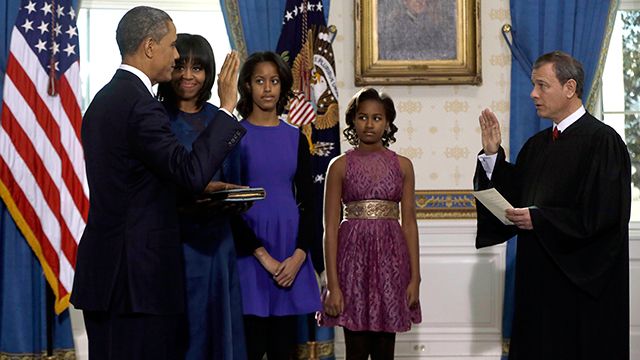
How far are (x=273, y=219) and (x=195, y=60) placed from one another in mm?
773

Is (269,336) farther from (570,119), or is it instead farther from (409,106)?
(409,106)

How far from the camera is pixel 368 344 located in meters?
4.11

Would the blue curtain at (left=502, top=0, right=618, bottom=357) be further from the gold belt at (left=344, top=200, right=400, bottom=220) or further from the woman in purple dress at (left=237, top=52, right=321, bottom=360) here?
the woman in purple dress at (left=237, top=52, right=321, bottom=360)

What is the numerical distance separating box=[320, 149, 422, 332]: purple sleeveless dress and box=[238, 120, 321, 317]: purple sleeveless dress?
0.44m

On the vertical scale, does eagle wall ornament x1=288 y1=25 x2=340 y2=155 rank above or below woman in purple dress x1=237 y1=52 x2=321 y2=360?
above

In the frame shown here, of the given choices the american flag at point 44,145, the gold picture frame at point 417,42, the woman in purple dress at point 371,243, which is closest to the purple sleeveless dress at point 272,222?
the woman in purple dress at point 371,243

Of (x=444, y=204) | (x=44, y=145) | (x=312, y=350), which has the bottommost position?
(x=312, y=350)

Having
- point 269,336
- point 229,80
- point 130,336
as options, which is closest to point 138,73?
point 229,80

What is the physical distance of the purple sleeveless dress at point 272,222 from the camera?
351 centimetres

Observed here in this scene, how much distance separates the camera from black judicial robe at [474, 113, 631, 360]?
356 centimetres

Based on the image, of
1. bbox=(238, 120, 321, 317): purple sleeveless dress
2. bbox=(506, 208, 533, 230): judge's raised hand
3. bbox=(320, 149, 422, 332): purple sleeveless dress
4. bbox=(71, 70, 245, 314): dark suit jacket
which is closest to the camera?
bbox=(71, 70, 245, 314): dark suit jacket

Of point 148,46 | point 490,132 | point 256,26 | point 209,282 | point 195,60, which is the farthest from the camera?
point 256,26

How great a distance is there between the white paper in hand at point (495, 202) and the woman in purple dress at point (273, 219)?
0.72 metres

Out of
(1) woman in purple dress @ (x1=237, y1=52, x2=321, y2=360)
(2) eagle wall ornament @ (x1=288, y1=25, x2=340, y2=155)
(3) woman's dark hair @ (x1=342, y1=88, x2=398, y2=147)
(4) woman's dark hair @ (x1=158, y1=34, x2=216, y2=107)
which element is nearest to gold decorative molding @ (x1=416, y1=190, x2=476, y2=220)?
(2) eagle wall ornament @ (x1=288, y1=25, x2=340, y2=155)
